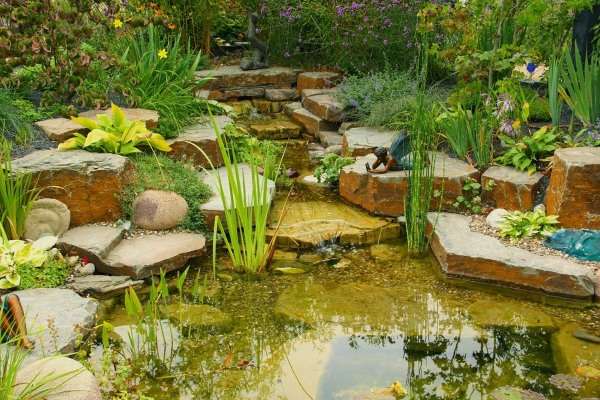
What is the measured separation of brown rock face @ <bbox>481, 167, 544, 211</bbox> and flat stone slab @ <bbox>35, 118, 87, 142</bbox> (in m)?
3.19

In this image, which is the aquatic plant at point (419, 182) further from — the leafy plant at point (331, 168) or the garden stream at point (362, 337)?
the leafy plant at point (331, 168)

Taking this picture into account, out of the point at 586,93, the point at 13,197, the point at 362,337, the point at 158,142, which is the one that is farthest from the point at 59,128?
the point at 586,93

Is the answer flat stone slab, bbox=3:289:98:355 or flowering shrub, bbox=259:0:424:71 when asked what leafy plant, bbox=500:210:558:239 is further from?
flowering shrub, bbox=259:0:424:71

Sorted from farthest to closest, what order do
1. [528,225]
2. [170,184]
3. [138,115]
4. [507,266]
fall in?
[138,115]
[170,184]
[528,225]
[507,266]

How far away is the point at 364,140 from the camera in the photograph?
6.75 meters

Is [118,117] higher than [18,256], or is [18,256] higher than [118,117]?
[118,117]

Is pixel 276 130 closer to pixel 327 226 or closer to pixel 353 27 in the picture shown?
pixel 353 27

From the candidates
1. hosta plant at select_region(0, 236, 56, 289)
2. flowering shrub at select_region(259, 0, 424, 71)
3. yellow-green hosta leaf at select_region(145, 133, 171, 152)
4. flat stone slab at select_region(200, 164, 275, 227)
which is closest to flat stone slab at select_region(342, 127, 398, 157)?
flat stone slab at select_region(200, 164, 275, 227)

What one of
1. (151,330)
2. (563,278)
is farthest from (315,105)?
(151,330)

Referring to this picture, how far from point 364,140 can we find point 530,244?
2308 mm

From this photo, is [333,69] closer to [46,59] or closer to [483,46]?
[483,46]

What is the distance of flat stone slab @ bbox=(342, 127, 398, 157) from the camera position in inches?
259

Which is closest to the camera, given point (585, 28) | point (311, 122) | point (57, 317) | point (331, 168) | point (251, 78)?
point (57, 317)

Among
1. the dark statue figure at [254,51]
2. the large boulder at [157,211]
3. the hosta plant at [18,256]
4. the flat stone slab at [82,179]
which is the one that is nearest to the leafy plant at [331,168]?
the large boulder at [157,211]
